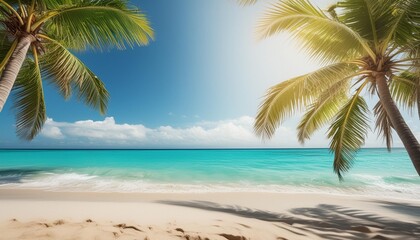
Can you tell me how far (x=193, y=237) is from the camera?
10.1 ft

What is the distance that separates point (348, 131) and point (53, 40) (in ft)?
24.1

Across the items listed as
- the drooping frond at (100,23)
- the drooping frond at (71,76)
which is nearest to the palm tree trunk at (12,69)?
the drooping frond at (100,23)

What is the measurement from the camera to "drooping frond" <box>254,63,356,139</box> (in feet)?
14.5

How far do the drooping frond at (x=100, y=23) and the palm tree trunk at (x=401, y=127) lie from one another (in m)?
4.94

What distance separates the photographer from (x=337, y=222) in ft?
17.0

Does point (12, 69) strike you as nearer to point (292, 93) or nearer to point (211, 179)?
point (292, 93)

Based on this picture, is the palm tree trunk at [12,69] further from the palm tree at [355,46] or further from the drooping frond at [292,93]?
the drooping frond at [292,93]

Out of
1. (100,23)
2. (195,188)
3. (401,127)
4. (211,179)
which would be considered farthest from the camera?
(211,179)

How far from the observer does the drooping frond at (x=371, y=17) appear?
4.09m

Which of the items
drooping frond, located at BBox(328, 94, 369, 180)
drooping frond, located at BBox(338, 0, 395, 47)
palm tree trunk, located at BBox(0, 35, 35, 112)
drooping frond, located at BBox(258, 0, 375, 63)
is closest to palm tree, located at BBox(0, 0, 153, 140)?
palm tree trunk, located at BBox(0, 35, 35, 112)

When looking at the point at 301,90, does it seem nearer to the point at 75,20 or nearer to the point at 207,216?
the point at 207,216

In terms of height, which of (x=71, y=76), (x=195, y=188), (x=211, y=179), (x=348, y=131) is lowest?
(x=211, y=179)

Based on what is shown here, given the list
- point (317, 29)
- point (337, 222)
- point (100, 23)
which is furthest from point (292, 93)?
point (100, 23)

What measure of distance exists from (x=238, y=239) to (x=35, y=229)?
2919 mm
